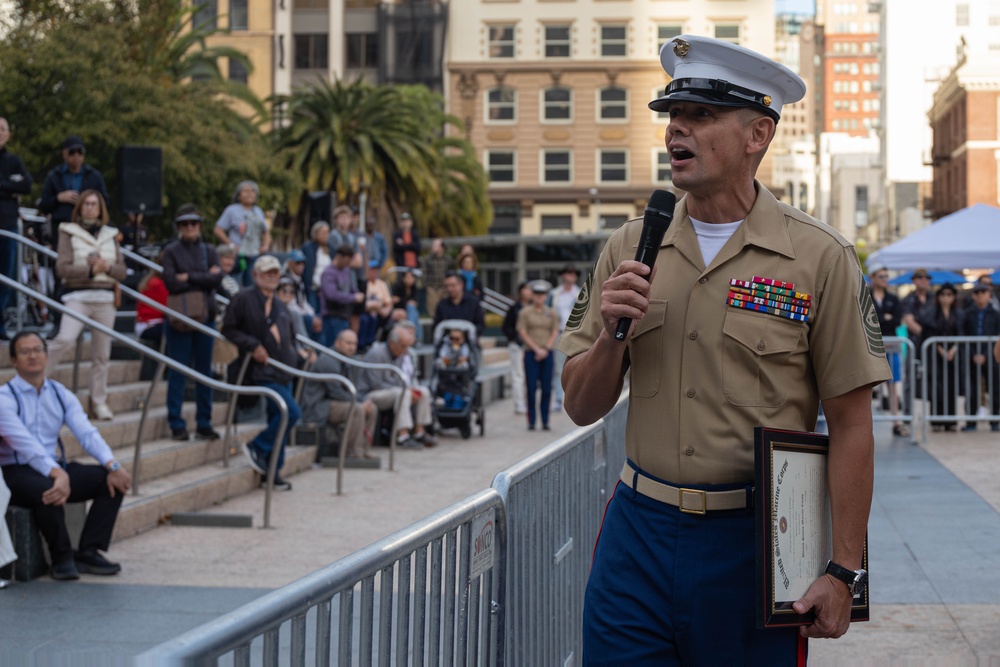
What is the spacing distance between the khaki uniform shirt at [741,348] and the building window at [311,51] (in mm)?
65225

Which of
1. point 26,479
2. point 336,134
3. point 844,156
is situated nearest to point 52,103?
point 336,134

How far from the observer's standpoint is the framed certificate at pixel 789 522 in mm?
2902

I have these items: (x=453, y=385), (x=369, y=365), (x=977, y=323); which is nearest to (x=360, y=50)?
(x=453, y=385)

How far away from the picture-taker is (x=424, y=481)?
490 inches

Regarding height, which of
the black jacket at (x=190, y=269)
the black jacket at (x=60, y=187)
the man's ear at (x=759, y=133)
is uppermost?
the black jacket at (x=60, y=187)

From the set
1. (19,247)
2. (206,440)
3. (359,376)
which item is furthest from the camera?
(359,376)

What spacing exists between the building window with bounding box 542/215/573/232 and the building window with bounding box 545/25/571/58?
8.02m

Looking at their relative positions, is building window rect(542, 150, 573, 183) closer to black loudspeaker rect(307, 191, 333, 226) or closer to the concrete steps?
black loudspeaker rect(307, 191, 333, 226)

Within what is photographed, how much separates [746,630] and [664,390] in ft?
1.90

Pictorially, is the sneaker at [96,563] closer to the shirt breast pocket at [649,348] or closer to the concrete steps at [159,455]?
the concrete steps at [159,455]

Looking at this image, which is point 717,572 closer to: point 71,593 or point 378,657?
point 378,657

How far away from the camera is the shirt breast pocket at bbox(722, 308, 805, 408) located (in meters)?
3.04

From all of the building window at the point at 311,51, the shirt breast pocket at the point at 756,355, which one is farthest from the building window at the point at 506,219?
the shirt breast pocket at the point at 756,355

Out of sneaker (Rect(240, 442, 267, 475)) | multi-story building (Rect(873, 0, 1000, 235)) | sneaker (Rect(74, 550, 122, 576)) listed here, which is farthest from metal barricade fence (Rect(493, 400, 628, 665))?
multi-story building (Rect(873, 0, 1000, 235))
